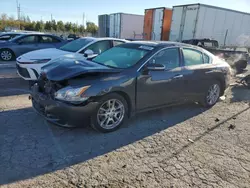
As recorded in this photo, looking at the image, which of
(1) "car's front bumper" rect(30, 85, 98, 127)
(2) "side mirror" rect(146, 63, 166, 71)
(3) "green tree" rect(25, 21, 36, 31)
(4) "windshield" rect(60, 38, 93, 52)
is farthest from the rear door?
(3) "green tree" rect(25, 21, 36, 31)

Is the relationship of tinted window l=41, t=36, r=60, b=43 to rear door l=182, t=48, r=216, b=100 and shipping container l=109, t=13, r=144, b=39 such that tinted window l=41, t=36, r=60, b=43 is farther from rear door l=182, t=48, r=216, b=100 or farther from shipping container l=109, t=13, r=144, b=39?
shipping container l=109, t=13, r=144, b=39

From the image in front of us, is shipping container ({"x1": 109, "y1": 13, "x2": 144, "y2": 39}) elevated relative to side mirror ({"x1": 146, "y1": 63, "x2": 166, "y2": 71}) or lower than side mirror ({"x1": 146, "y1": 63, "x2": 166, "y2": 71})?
elevated

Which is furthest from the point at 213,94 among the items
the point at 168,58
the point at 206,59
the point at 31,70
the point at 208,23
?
the point at 208,23

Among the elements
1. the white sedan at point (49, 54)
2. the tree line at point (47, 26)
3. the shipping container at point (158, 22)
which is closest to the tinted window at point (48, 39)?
the white sedan at point (49, 54)

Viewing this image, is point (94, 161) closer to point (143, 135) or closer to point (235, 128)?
point (143, 135)

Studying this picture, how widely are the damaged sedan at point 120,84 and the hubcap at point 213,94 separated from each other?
11.4 inches

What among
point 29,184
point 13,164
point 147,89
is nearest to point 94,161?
point 29,184

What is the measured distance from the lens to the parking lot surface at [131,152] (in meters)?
2.71

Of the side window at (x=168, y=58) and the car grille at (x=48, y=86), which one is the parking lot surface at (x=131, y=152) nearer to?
the car grille at (x=48, y=86)

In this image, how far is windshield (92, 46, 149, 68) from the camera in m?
4.15

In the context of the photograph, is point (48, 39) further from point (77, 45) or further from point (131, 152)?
point (131, 152)

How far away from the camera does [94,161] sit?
3.04m

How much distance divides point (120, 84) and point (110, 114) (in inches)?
22.0

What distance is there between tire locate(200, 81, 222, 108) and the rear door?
181 millimetres
